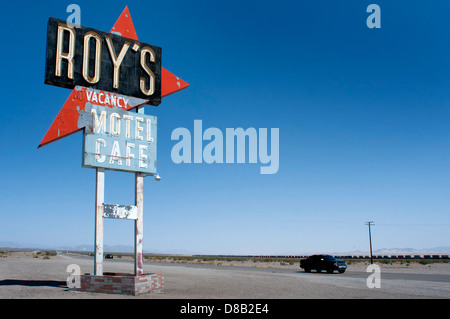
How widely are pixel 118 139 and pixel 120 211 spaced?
2904 millimetres

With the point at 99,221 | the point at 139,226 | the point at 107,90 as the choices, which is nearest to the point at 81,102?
the point at 107,90

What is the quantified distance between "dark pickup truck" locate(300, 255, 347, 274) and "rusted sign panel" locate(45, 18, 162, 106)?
71.4ft

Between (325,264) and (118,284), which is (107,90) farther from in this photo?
(325,264)

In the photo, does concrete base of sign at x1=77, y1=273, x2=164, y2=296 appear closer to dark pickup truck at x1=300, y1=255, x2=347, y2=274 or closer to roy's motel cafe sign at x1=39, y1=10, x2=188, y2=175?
roy's motel cafe sign at x1=39, y1=10, x2=188, y2=175

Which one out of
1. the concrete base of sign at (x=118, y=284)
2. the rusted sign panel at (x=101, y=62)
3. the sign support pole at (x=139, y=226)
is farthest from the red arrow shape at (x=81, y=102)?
the concrete base of sign at (x=118, y=284)

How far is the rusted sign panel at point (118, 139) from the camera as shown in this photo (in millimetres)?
16328

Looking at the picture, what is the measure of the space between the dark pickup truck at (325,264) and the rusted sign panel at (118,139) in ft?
69.1

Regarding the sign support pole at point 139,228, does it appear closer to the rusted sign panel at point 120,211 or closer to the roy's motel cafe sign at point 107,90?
the rusted sign panel at point 120,211

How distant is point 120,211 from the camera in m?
16.3

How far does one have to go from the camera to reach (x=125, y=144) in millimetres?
17078
